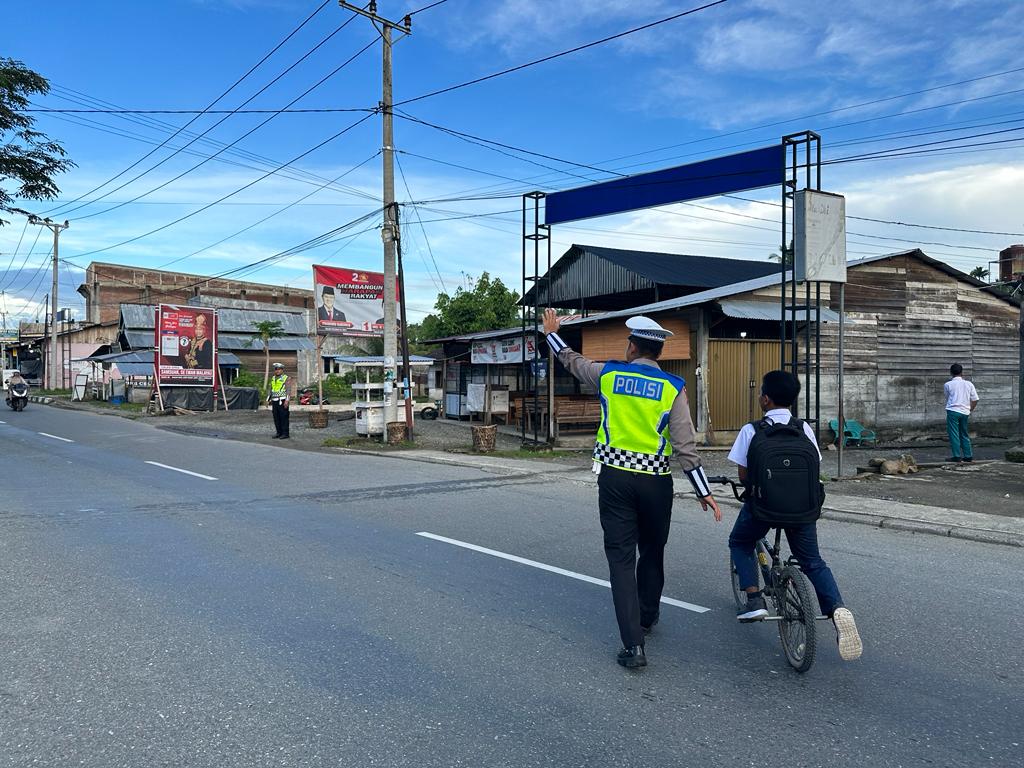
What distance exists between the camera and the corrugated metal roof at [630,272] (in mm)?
23688

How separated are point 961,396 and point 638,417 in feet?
38.1

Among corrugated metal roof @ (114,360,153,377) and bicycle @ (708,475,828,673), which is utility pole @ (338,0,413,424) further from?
corrugated metal roof @ (114,360,153,377)

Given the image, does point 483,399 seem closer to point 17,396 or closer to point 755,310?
point 755,310

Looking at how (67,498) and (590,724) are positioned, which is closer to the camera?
(590,724)

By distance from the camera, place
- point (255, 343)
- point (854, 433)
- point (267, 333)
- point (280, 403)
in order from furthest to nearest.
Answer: point (255, 343), point (267, 333), point (280, 403), point (854, 433)

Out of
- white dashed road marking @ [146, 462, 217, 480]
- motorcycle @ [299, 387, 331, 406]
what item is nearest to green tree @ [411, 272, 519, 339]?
motorcycle @ [299, 387, 331, 406]

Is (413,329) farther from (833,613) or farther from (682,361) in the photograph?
(833,613)

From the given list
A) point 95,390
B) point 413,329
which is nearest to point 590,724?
point 95,390

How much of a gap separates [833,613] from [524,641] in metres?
1.78

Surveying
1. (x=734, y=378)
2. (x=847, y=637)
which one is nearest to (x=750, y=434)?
(x=847, y=637)

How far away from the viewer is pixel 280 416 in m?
19.9

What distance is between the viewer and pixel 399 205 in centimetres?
1809

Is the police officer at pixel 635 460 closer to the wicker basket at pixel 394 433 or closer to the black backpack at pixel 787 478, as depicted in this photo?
the black backpack at pixel 787 478

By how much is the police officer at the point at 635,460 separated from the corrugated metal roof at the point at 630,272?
1830 centimetres
